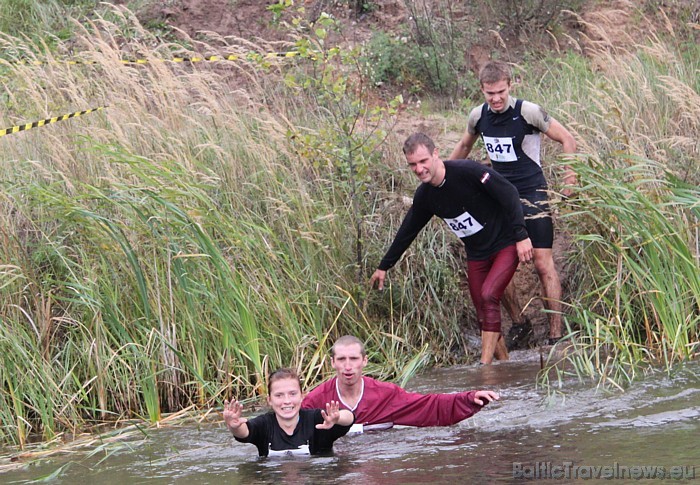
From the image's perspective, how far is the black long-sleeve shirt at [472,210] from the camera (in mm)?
7875

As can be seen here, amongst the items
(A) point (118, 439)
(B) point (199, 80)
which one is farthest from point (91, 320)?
(B) point (199, 80)

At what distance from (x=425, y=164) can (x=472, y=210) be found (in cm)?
60

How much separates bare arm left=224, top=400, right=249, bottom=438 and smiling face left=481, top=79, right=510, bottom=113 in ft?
12.8

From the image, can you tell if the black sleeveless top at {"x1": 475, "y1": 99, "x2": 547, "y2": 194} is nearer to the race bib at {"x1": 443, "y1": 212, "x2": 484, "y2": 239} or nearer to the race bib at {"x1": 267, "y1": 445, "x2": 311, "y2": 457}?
the race bib at {"x1": 443, "y1": 212, "x2": 484, "y2": 239}

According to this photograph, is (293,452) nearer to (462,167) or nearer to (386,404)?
(386,404)

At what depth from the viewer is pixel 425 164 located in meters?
7.67

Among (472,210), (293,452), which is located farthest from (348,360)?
(472,210)

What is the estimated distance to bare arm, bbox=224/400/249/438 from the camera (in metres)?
5.46

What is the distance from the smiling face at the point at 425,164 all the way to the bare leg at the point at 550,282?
4.22 feet

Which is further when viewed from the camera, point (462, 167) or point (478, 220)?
point (478, 220)

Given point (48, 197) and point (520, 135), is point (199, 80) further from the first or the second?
point (520, 135)

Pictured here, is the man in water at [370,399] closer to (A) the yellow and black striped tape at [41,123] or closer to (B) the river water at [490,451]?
(B) the river water at [490,451]

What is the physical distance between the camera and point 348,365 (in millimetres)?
6215

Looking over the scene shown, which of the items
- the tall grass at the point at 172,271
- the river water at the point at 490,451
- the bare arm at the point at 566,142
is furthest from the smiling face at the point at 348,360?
the bare arm at the point at 566,142
